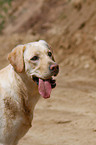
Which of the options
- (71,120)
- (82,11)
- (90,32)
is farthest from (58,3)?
(71,120)

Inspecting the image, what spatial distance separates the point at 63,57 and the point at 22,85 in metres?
8.28

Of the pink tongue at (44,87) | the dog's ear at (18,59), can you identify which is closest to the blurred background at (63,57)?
the pink tongue at (44,87)

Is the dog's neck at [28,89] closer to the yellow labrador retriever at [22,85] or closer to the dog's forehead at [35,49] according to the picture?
the yellow labrador retriever at [22,85]

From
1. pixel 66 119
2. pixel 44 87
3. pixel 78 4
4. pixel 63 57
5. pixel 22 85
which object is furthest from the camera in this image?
pixel 78 4

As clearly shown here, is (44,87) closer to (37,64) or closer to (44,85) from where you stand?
(44,85)

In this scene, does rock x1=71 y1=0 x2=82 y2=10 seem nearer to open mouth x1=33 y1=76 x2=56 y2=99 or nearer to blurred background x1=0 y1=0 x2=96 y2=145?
blurred background x1=0 y1=0 x2=96 y2=145

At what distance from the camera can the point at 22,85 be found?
12.1ft

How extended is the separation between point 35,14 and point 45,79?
45.6 ft

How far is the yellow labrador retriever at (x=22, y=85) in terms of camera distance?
3.51m

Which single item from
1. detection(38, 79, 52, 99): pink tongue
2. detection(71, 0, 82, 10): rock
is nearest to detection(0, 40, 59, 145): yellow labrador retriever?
detection(38, 79, 52, 99): pink tongue

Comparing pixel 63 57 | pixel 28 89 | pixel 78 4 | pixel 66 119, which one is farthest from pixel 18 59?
pixel 78 4

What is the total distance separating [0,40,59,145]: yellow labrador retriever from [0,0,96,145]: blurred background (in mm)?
1631

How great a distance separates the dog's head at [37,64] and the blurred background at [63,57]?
1.89m

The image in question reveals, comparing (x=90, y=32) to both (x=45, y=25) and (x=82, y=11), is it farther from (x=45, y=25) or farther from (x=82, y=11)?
(x=45, y=25)
